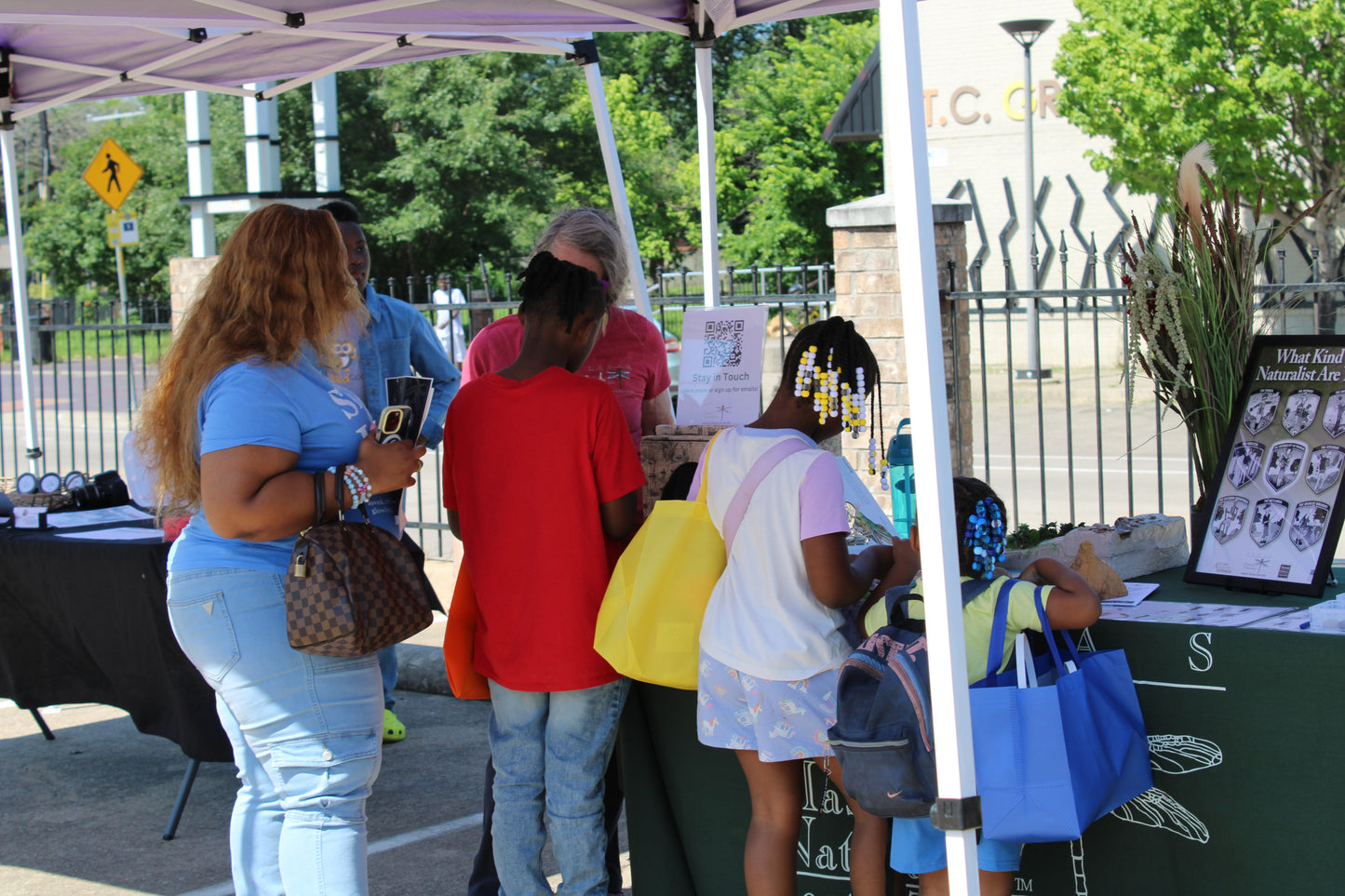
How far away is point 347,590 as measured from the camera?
2.40 m

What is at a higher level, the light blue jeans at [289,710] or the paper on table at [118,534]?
the paper on table at [118,534]

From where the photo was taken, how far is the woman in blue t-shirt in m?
2.40

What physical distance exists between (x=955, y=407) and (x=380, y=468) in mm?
3453

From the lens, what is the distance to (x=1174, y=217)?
9.30 feet

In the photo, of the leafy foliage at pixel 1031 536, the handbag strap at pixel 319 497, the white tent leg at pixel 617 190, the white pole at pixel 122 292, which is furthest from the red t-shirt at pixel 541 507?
the white pole at pixel 122 292

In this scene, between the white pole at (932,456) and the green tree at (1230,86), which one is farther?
the green tree at (1230,86)

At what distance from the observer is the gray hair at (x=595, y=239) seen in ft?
10.7

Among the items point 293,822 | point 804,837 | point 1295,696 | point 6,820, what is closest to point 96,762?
point 6,820

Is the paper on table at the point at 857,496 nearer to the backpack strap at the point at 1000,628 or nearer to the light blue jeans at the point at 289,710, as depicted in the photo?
the backpack strap at the point at 1000,628

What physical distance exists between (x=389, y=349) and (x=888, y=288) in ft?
8.55

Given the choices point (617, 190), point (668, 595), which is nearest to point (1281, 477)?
point (668, 595)

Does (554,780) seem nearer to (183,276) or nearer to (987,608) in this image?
(987,608)

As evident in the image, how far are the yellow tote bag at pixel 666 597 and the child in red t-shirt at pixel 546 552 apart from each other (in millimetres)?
98

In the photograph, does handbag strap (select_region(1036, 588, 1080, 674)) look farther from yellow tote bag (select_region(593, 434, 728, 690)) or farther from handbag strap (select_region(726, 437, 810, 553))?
yellow tote bag (select_region(593, 434, 728, 690))
